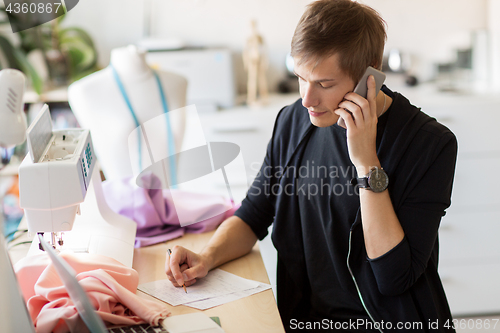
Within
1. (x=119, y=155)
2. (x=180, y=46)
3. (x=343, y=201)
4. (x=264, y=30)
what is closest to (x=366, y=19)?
(x=343, y=201)

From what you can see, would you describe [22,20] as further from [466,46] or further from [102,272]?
[466,46]

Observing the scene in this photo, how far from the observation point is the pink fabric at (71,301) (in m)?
0.87

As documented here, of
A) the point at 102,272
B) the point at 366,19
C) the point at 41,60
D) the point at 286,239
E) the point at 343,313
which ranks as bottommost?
the point at 343,313

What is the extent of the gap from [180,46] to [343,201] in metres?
1.87

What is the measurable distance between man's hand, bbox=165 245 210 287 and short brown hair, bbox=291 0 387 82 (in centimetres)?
54

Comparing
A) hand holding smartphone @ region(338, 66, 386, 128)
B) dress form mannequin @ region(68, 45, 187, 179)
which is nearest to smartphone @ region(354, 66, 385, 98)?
hand holding smartphone @ region(338, 66, 386, 128)

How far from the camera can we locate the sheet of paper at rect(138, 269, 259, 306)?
41.8 inches

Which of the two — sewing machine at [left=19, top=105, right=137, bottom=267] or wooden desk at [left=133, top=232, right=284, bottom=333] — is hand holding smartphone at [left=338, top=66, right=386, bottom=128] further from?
sewing machine at [left=19, top=105, right=137, bottom=267]

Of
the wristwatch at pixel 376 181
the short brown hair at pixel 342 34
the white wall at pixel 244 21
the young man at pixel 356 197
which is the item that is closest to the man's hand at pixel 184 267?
the young man at pixel 356 197

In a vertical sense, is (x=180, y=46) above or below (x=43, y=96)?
above

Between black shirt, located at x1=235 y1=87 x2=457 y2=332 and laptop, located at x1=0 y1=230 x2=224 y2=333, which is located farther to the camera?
black shirt, located at x1=235 y1=87 x2=457 y2=332

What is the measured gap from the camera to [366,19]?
1.06m

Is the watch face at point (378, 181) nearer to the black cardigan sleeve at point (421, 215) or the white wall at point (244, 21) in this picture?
the black cardigan sleeve at point (421, 215)

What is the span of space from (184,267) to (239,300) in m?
0.17
